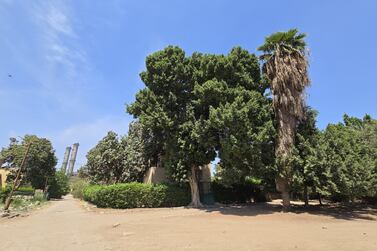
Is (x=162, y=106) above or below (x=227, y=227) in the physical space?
above

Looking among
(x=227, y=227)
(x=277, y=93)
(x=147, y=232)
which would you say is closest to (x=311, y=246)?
(x=227, y=227)

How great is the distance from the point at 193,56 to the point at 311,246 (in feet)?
62.7

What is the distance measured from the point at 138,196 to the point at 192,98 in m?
9.44

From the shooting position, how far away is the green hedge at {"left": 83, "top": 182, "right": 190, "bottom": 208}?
24.4 metres

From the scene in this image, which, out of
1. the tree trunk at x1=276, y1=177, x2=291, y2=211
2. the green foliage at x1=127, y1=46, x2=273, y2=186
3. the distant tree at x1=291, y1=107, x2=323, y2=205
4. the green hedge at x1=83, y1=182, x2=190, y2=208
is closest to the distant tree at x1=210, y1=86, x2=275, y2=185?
the green foliage at x1=127, y1=46, x2=273, y2=186

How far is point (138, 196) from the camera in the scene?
2467 cm

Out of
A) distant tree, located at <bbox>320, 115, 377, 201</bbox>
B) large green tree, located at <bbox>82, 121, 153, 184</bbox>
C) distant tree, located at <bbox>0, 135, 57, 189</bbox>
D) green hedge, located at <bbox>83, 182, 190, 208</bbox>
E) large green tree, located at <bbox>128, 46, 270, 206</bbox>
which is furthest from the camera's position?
distant tree, located at <bbox>0, 135, 57, 189</bbox>

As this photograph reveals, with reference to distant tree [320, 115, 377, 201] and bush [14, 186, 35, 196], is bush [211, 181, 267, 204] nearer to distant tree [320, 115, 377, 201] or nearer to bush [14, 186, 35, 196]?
distant tree [320, 115, 377, 201]

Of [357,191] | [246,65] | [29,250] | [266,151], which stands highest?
[246,65]

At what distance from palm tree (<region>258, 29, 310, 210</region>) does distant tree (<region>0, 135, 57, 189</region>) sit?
1581 inches

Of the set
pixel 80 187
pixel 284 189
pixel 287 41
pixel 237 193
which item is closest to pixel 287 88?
pixel 287 41

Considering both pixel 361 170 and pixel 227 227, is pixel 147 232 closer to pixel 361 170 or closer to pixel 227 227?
pixel 227 227

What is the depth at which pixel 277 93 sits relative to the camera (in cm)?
2119

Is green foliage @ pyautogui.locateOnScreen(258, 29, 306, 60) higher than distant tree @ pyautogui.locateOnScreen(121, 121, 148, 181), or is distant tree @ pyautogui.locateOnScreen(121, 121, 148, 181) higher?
green foliage @ pyautogui.locateOnScreen(258, 29, 306, 60)
